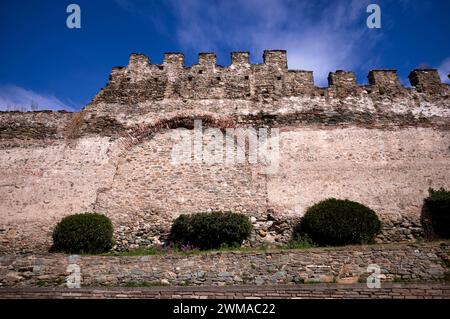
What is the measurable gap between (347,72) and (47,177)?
530 inches

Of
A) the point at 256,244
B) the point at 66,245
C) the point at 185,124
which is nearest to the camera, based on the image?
the point at 66,245

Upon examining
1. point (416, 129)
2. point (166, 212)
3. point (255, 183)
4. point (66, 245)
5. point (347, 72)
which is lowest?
point (66, 245)

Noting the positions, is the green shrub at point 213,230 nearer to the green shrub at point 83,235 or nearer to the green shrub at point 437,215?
the green shrub at point 83,235

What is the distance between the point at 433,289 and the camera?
7.12 m

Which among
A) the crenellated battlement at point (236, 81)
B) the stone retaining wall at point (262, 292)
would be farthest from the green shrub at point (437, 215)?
the crenellated battlement at point (236, 81)

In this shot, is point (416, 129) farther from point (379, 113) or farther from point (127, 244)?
point (127, 244)

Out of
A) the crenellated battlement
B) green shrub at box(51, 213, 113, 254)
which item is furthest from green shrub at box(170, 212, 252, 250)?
the crenellated battlement

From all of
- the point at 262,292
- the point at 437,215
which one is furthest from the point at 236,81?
the point at 262,292

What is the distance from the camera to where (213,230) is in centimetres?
1059

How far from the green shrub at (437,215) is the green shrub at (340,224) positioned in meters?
2.23

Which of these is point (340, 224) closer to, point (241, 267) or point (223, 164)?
point (241, 267)

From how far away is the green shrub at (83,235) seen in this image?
34.0 feet
